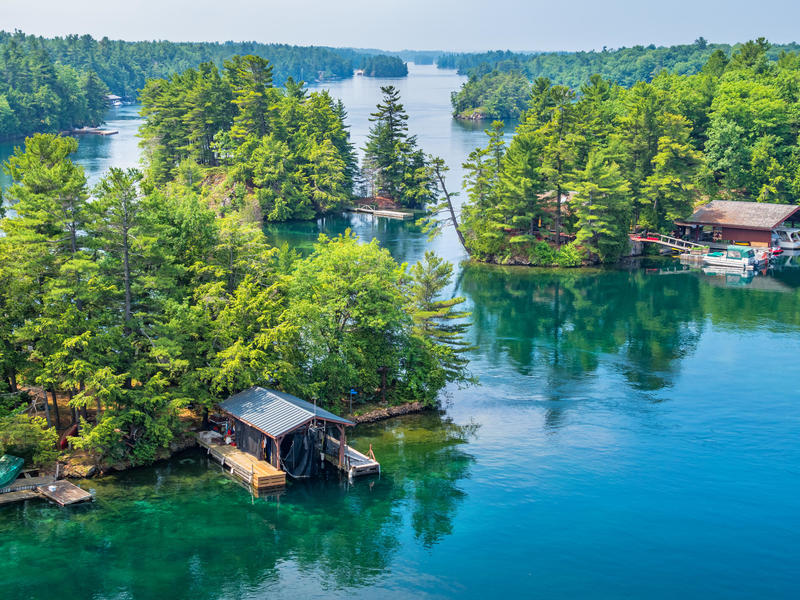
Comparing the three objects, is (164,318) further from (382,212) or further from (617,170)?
(382,212)

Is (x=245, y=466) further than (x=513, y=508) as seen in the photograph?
Yes

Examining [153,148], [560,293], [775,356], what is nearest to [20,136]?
[153,148]

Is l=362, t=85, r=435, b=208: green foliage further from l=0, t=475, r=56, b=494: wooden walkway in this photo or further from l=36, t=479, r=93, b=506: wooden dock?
l=36, t=479, r=93, b=506: wooden dock

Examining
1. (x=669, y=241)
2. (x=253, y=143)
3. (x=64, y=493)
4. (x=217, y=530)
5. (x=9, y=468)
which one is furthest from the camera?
(x=253, y=143)

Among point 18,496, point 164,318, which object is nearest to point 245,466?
point 164,318

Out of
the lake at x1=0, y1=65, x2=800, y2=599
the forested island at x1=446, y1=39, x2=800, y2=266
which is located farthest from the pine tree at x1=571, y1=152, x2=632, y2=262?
the lake at x1=0, y1=65, x2=800, y2=599

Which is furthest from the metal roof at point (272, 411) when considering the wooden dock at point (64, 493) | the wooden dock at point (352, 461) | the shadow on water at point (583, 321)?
the shadow on water at point (583, 321)
